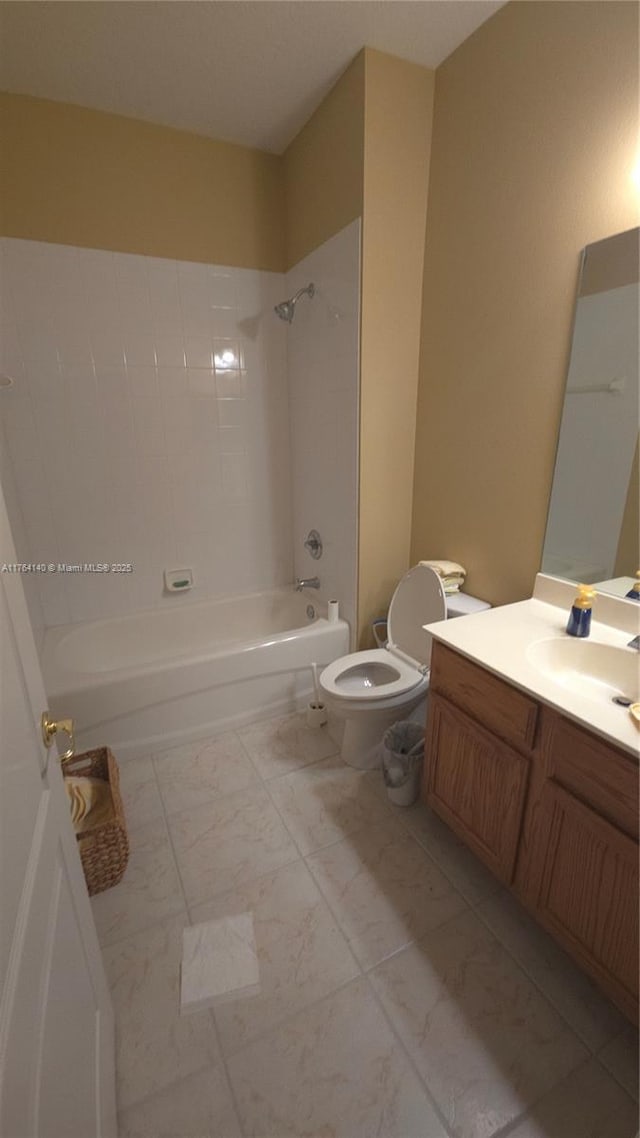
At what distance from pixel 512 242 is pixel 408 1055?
2.30 metres

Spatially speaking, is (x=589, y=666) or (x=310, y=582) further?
(x=310, y=582)

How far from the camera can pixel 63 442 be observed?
7.12ft

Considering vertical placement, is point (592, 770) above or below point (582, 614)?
below

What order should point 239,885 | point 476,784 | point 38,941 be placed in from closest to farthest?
point 38,941 → point 476,784 → point 239,885

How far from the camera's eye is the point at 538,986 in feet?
3.95

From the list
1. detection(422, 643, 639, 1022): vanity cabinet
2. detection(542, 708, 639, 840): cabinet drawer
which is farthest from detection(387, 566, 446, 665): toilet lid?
detection(542, 708, 639, 840): cabinet drawer

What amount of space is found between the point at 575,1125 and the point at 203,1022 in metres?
0.84

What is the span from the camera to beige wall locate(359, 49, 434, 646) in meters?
1.72

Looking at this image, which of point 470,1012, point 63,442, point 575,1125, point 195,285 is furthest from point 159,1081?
point 195,285

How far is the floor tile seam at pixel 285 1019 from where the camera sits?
1.10 metres

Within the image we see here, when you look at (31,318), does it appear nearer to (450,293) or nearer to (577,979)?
(450,293)

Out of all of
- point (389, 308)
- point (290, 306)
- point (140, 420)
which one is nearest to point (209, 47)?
point (290, 306)

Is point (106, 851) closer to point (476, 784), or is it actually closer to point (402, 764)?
point (402, 764)

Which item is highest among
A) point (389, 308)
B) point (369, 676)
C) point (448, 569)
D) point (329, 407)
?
point (389, 308)
